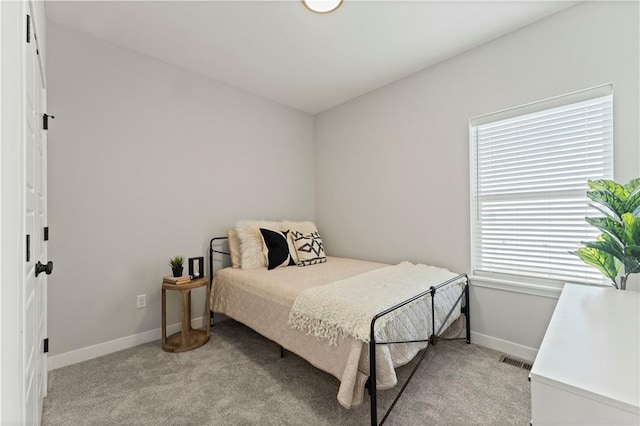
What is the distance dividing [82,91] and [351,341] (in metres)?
2.84

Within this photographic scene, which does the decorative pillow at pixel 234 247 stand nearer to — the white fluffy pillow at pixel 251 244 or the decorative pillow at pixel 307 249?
the white fluffy pillow at pixel 251 244

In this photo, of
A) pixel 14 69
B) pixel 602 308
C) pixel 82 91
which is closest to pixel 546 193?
pixel 602 308

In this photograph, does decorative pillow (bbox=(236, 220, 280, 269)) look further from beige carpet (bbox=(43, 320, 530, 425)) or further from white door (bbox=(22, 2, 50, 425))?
white door (bbox=(22, 2, 50, 425))

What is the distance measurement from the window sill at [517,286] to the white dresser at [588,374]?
1188 millimetres

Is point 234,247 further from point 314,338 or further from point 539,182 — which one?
point 539,182

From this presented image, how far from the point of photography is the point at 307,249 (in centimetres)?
309

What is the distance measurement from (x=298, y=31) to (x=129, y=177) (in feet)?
6.45

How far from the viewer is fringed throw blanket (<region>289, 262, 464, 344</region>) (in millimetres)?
1542

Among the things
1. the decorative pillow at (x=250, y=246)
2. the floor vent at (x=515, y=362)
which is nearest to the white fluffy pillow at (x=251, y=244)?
the decorative pillow at (x=250, y=246)

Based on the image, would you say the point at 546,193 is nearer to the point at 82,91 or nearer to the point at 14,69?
the point at 14,69

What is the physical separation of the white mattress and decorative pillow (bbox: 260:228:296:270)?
10cm

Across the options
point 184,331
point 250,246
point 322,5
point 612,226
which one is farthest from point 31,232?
point 612,226

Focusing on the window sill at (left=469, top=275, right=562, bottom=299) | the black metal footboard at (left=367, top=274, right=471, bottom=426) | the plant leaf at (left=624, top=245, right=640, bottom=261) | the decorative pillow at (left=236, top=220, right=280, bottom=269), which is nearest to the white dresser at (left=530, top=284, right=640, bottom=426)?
the plant leaf at (left=624, top=245, right=640, bottom=261)

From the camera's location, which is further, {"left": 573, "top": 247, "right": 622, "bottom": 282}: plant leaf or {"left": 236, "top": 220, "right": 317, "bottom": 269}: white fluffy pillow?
{"left": 236, "top": 220, "right": 317, "bottom": 269}: white fluffy pillow
